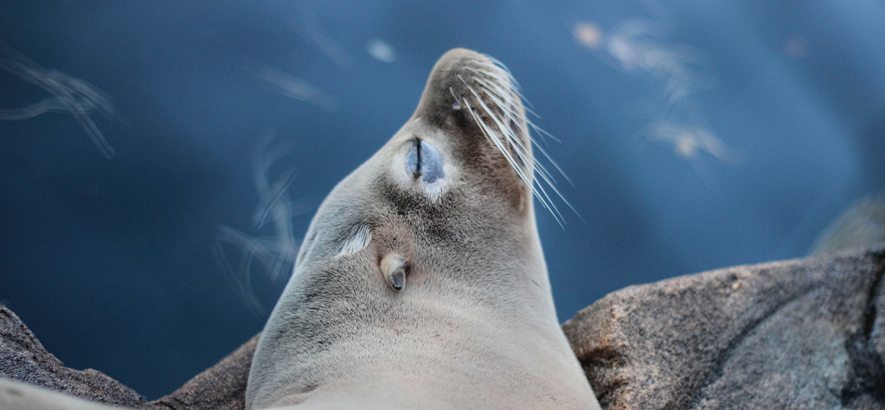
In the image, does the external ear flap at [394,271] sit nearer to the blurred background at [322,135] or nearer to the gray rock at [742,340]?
the gray rock at [742,340]

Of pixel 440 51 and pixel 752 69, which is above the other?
pixel 752 69

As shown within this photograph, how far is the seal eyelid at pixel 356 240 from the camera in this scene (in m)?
0.93

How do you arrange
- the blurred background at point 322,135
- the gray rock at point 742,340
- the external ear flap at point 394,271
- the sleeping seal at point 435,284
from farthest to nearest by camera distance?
the blurred background at point 322,135, the gray rock at point 742,340, the external ear flap at point 394,271, the sleeping seal at point 435,284

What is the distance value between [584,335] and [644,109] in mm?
1237

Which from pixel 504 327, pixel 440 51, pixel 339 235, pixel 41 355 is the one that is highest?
pixel 440 51

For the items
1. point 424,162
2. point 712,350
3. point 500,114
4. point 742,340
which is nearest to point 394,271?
point 424,162

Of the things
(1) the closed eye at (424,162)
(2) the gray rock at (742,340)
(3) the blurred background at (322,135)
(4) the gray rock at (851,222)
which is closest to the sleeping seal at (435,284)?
(1) the closed eye at (424,162)

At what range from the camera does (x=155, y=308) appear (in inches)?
57.3

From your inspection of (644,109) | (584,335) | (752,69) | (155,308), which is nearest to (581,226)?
(644,109)

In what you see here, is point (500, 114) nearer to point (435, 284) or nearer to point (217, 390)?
point (435, 284)

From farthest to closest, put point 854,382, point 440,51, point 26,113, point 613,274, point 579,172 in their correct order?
point 613,274 < point 579,172 < point 440,51 < point 854,382 < point 26,113

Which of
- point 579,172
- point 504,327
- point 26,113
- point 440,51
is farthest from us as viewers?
point 579,172

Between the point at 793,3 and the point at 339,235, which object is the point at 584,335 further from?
the point at 793,3

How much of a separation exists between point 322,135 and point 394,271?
89 centimetres
